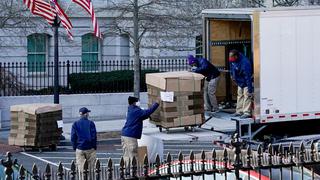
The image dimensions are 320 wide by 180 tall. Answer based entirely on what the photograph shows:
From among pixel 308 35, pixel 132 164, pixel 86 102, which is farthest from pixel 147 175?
pixel 86 102

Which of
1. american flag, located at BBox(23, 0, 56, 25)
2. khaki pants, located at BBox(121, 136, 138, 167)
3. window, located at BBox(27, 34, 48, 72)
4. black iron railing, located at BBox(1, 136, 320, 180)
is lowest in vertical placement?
khaki pants, located at BBox(121, 136, 138, 167)

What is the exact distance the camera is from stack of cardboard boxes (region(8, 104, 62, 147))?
19703mm

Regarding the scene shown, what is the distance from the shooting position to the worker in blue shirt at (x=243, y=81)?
56.1 ft

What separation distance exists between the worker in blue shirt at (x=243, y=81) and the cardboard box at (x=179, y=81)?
108 inches

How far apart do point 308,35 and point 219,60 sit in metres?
3.48

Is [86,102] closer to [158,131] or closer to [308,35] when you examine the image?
[158,131]

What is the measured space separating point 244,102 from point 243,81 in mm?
509

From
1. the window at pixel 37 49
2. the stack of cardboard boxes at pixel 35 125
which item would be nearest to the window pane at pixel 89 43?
the window at pixel 37 49

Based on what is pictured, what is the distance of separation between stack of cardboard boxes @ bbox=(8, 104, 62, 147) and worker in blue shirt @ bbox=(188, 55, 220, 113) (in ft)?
12.5

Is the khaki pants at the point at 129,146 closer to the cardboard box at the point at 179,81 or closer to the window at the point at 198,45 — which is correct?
the cardboard box at the point at 179,81

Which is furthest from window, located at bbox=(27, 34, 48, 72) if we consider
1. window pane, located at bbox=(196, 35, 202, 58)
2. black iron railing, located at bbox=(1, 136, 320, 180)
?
black iron railing, located at bbox=(1, 136, 320, 180)

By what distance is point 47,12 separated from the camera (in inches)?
872

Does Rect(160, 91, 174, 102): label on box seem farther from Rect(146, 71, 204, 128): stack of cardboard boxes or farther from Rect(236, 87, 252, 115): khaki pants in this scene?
Rect(236, 87, 252, 115): khaki pants

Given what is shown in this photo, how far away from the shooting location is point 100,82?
27.7 metres
